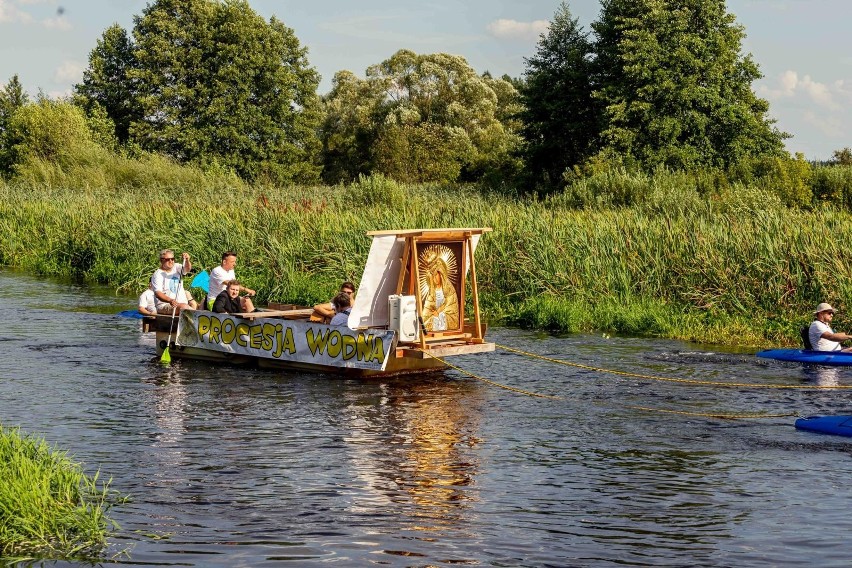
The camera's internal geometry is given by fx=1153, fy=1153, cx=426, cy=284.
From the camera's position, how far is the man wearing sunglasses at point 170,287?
2167 cm

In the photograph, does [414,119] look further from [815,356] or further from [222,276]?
[815,356]

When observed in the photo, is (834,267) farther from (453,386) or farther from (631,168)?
(631,168)

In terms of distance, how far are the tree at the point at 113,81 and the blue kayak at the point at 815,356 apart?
6150 cm

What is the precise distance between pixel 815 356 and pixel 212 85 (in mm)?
57979

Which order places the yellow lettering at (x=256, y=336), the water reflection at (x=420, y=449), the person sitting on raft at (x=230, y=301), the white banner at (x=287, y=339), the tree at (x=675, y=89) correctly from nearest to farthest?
1. the water reflection at (x=420, y=449)
2. the white banner at (x=287, y=339)
3. the yellow lettering at (x=256, y=336)
4. the person sitting on raft at (x=230, y=301)
5. the tree at (x=675, y=89)

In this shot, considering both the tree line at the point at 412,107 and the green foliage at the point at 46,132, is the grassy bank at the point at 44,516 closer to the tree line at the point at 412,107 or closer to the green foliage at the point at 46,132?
the tree line at the point at 412,107

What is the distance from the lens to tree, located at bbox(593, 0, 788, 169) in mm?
51031

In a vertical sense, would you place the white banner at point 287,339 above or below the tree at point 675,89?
below

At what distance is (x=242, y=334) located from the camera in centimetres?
1941

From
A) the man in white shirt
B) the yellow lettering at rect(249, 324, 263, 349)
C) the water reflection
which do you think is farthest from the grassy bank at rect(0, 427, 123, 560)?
the man in white shirt

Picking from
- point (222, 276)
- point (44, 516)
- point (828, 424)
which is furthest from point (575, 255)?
point (44, 516)

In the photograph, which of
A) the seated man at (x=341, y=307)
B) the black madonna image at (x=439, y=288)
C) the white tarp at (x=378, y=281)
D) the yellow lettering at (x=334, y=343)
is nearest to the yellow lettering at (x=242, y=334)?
the seated man at (x=341, y=307)

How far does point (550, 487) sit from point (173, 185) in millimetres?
40442

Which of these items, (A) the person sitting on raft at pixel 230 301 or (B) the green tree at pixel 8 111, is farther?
(B) the green tree at pixel 8 111
